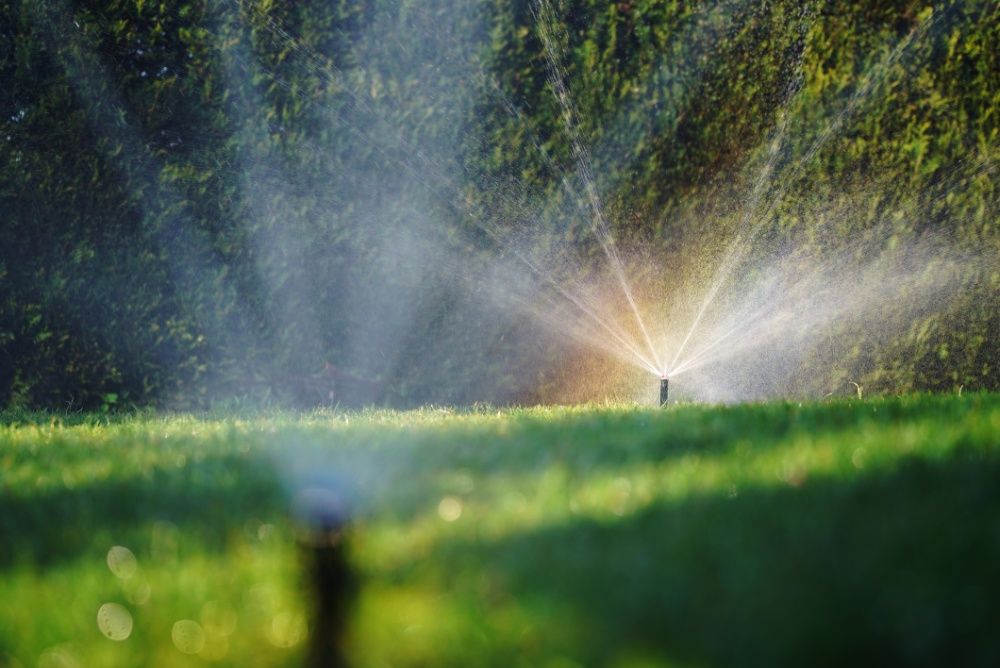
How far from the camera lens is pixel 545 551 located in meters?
2.02

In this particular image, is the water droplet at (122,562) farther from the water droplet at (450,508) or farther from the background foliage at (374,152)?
the background foliage at (374,152)

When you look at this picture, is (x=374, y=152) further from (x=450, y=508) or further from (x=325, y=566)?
(x=325, y=566)

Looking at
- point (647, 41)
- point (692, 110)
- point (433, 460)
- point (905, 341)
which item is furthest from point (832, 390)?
point (433, 460)

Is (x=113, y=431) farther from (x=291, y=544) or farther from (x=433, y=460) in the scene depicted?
(x=291, y=544)

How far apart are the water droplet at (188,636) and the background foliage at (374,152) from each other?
15.3ft

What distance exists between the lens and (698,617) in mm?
1664

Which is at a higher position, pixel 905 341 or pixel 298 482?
pixel 905 341

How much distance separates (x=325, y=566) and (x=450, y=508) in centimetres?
108

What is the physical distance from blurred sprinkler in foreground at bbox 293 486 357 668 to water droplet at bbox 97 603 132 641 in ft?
1.51

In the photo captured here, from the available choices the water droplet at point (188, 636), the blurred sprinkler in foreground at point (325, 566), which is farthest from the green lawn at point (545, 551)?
the blurred sprinkler in foreground at point (325, 566)

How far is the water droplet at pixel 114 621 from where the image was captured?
1.78 metres

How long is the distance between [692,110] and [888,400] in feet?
8.06

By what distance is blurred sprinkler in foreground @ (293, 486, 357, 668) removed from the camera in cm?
134

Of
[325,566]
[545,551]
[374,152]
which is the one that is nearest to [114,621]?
[325,566]
